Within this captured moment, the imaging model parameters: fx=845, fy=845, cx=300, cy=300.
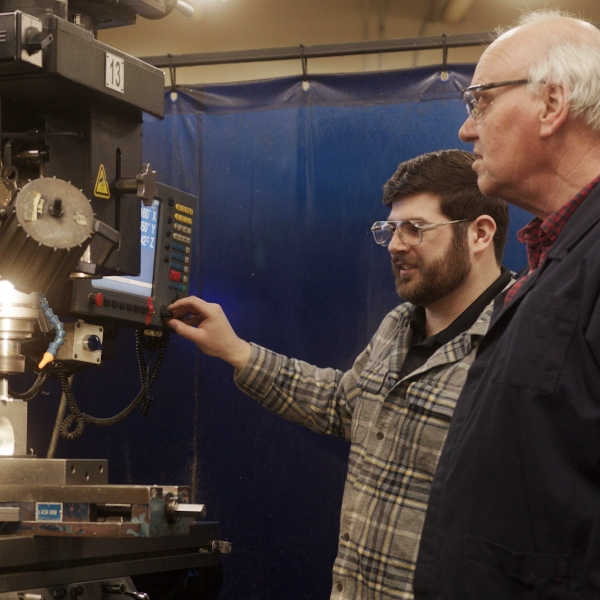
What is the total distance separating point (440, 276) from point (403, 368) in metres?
0.21

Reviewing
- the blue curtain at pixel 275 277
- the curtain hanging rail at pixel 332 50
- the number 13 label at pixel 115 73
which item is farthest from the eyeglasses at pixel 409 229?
the number 13 label at pixel 115 73

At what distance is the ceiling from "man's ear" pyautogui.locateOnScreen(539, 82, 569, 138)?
2.11 metres

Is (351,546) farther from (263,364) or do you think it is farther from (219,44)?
(219,44)

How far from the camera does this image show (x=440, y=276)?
5.93 feet

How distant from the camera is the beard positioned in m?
1.81

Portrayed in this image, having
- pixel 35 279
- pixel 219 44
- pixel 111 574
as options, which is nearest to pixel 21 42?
pixel 35 279

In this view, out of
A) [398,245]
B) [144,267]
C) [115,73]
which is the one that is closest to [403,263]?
[398,245]

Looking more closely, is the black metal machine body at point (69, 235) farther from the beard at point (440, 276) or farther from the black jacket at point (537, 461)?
the beard at point (440, 276)

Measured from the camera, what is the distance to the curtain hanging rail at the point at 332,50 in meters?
2.34

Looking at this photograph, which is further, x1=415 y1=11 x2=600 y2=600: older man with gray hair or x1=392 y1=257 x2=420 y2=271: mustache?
x1=392 y1=257 x2=420 y2=271: mustache

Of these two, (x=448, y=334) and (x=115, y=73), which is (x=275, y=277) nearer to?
(x=448, y=334)

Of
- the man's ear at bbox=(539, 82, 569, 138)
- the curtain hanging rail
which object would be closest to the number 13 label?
the man's ear at bbox=(539, 82, 569, 138)

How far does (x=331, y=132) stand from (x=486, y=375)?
149 centimetres

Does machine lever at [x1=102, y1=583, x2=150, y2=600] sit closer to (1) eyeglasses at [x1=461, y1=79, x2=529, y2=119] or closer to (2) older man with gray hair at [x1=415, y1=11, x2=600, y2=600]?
(2) older man with gray hair at [x1=415, y1=11, x2=600, y2=600]
